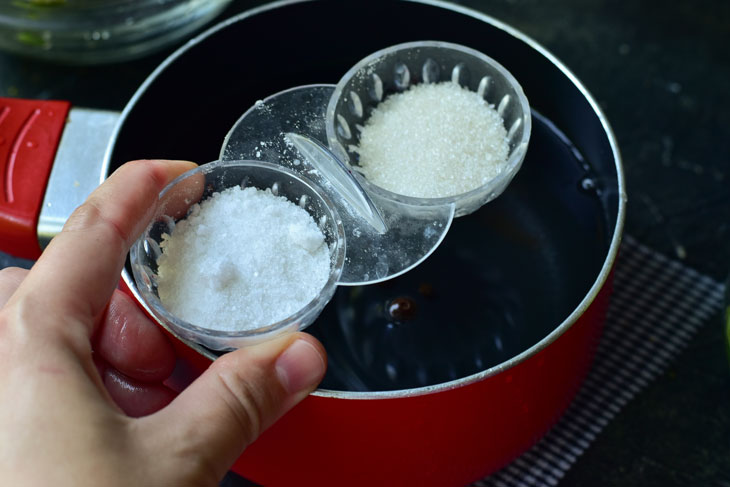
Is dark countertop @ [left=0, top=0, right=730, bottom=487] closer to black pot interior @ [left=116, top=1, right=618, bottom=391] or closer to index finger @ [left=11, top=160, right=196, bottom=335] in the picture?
black pot interior @ [left=116, top=1, right=618, bottom=391]

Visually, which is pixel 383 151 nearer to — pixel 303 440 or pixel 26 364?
pixel 303 440

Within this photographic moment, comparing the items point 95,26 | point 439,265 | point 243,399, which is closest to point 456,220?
point 439,265

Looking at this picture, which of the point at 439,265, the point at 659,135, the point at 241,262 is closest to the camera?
the point at 241,262

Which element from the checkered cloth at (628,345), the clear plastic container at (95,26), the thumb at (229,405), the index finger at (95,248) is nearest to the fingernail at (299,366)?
the thumb at (229,405)

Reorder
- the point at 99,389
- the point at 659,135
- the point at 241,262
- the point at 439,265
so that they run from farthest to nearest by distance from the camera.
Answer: the point at 659,135
the point at 439,265
the point at 241,262
the point at 99,389

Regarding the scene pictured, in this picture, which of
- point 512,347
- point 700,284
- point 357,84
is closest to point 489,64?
point 357,84

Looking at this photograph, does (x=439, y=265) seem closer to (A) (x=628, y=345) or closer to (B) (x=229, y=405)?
(A) (x=628, y=345)

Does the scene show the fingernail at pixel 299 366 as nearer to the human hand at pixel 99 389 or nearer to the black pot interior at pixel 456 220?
the human hand at pixel 99 389
